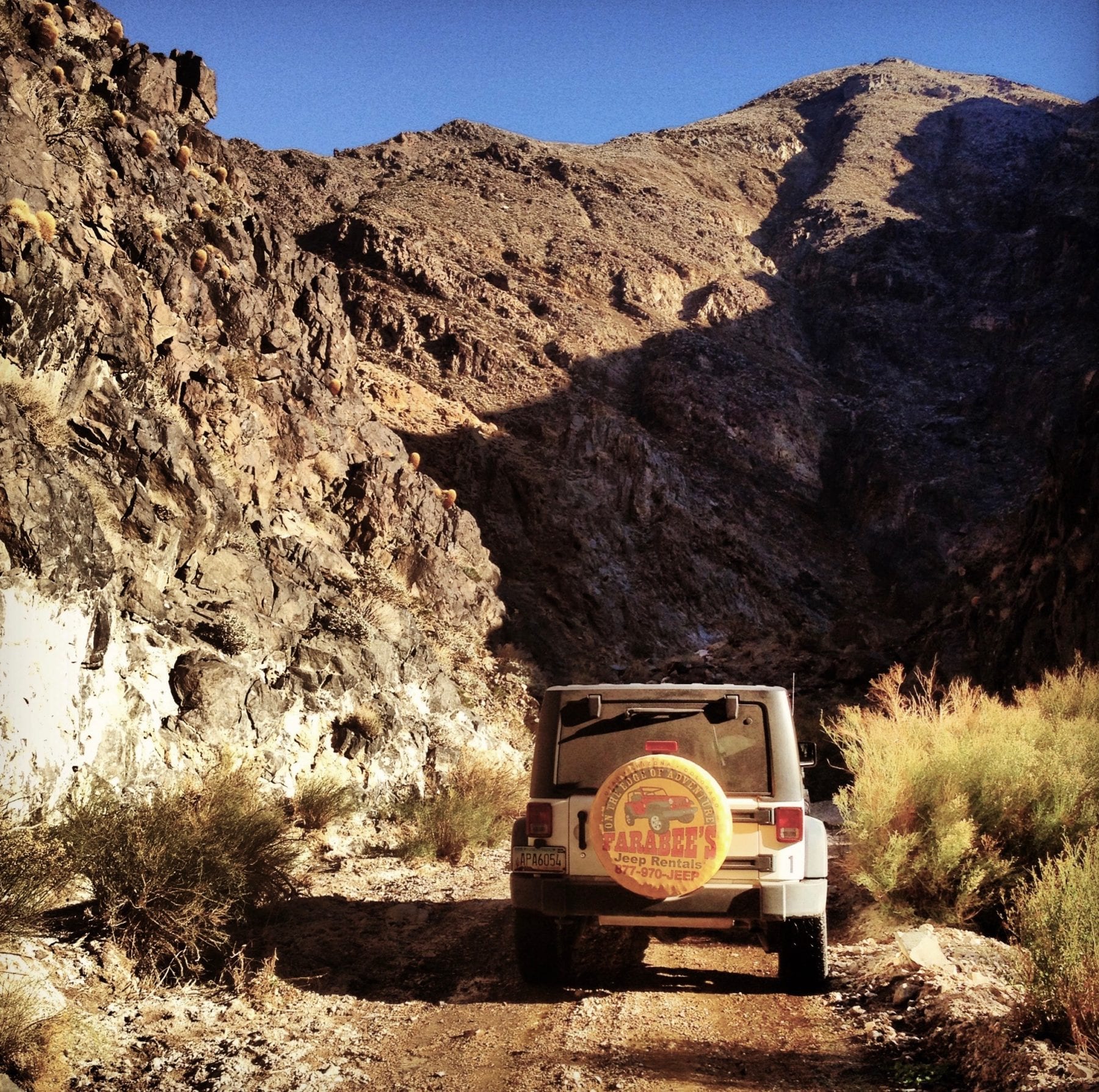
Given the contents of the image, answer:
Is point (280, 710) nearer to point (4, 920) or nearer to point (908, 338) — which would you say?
point (4, 920)

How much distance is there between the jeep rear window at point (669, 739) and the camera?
6.20 meters

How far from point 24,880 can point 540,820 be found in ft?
10.3

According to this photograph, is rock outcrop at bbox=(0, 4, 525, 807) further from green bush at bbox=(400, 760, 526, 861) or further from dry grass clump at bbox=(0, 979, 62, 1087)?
dry grass clump at bbox=(0, 979, 62, 1087)

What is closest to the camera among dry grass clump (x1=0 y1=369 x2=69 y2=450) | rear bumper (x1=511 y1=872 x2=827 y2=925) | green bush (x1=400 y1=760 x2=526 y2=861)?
rear bumper (x1=511 y1=872 x2=827 y2=925)

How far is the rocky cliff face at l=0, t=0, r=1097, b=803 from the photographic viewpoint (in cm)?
1268

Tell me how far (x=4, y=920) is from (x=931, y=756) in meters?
7.61

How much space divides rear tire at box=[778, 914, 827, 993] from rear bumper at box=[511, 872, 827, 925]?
125 millimetres

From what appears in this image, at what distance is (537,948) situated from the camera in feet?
21.5

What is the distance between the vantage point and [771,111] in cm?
8662

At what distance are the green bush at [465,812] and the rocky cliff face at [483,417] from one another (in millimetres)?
1265

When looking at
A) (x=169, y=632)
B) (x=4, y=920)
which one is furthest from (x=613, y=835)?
(x=169, y=632)

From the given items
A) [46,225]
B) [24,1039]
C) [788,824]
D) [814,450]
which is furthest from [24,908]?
[814,450]

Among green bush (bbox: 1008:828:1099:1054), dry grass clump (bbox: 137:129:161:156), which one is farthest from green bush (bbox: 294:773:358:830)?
dry grass clump (bbox: 137:129:161:156)

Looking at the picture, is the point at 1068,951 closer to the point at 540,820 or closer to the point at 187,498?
the point at 540,820
